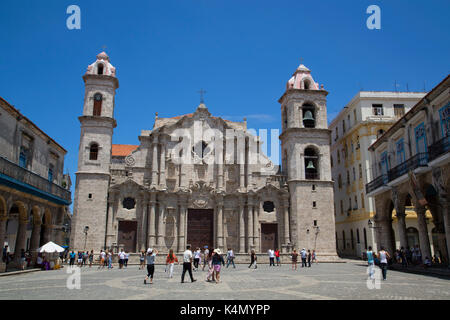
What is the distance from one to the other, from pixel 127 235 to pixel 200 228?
665cm

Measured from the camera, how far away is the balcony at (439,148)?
62.4 ft

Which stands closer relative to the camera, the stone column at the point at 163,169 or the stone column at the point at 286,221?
the stone column at the point at 286,221

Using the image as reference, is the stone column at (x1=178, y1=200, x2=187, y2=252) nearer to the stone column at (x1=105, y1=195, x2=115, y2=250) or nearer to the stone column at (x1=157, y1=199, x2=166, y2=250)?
the stone column at (x1=157, y1=199, x2=166, y2=250)

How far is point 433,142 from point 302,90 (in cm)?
1884

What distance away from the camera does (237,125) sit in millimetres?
39438

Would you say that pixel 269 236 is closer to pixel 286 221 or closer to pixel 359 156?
pixel 286 221

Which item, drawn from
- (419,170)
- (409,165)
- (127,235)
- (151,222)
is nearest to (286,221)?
(151,222)

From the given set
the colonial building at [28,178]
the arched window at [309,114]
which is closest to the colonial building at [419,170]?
the arched window at [309,114]

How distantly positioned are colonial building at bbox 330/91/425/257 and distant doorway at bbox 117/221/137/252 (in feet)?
69.6

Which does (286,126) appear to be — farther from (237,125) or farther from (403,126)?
(403,126)

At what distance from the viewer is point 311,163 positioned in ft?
120

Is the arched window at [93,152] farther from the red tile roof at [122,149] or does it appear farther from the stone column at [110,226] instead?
the red tile roof at [122,149]

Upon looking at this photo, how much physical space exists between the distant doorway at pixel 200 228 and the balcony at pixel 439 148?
20.8 m
